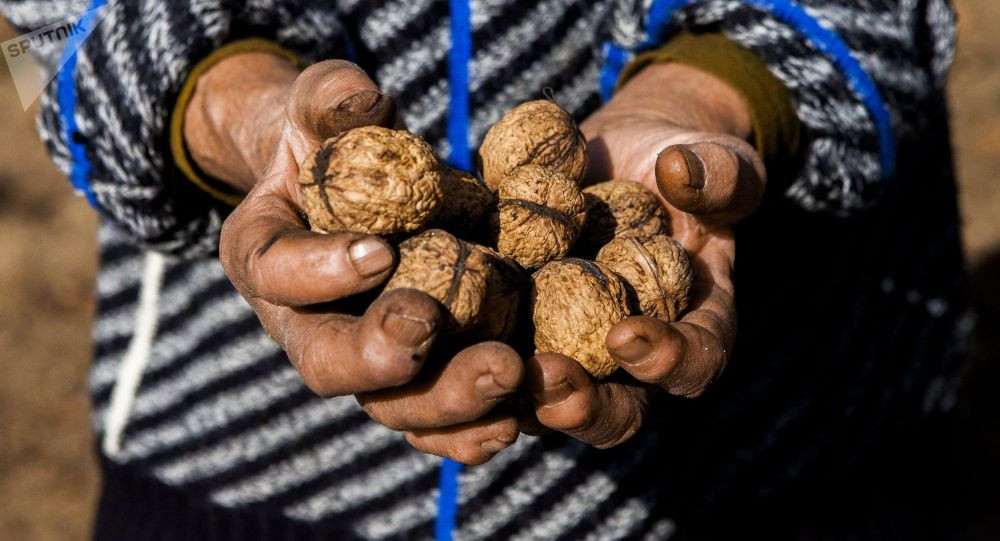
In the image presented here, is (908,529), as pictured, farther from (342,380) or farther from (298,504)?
(342,380)

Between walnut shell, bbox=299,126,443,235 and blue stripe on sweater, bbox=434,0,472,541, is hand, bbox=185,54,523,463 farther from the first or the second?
blue stripe on sweater, bbox=434,0,472,541

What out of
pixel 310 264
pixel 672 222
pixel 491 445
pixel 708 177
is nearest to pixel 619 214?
pixel 672 222

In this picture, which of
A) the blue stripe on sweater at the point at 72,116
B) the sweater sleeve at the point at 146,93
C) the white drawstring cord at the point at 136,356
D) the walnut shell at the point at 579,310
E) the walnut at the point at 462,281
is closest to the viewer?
the walnut at the point at 462,281

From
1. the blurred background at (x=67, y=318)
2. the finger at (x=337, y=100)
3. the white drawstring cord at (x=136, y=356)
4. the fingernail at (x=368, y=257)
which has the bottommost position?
the blurred background at (x=67, y=318)

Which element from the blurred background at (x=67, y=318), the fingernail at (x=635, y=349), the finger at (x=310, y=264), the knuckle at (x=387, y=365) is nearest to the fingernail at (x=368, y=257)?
the finger at (x=310, y=264)

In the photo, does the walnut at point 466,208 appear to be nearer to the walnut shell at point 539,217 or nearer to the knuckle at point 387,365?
Answer: the walnut shell at point 539,217

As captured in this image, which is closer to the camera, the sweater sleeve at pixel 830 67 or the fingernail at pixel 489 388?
the fingernail at pixel 489 388

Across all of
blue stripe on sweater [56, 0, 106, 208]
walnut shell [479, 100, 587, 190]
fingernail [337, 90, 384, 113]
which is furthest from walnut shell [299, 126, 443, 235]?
blue stripe on sweater [56, 0, 106, 208]
